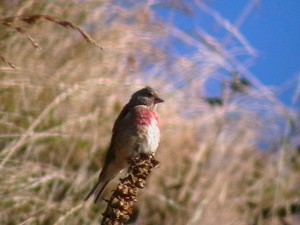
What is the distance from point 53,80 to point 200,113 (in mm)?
1487

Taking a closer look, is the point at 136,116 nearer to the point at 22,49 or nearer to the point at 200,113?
the point at 22,49

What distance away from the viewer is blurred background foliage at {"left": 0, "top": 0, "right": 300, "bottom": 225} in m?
4.65

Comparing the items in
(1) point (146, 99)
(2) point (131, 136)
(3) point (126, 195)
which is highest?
(1) point (146, 99)

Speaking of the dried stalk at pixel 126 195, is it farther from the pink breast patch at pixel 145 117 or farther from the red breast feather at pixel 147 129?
the pink breast patch at pixel 145 117

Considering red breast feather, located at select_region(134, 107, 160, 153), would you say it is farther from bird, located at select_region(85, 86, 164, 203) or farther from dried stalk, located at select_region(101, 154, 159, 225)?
dried stalk, located at select_region(101, 154, 159, 225)

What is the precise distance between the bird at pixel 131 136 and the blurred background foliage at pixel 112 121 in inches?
19.6

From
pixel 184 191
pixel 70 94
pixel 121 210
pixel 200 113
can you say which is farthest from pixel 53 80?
pixel 121 210

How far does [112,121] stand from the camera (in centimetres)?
525

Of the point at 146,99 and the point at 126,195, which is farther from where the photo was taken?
the point at 146,99

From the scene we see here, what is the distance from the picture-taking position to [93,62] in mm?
5363

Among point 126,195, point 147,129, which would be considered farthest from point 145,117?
point 126,195

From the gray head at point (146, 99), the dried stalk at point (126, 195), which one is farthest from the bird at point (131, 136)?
the dried stalk at point (126, 195)

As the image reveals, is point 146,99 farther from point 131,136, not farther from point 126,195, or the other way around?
point 126,195

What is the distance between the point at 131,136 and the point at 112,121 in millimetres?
1520
